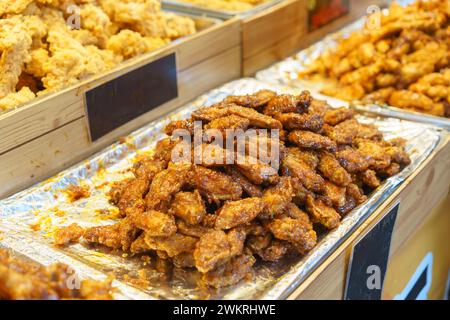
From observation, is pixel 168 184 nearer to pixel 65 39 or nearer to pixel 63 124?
pixel 63 124

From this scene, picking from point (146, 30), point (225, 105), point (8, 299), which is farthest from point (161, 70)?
point (8, 299)

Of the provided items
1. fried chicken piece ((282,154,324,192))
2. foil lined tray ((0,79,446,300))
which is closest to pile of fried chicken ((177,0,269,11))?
foil lined tray ((0,79,446,300))

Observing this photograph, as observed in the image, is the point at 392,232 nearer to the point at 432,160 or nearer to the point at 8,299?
the point at 432,160

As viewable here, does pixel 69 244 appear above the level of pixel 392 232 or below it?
above

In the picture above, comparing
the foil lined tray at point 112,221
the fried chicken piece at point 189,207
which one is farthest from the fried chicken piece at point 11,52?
the fried chicken piece at point 189,207

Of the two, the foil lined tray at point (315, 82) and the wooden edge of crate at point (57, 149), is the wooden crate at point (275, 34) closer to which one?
the foil lined tray at point (315, 82)

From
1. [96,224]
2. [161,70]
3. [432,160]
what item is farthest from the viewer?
[161,70]

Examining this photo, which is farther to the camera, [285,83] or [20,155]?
[285,83]
